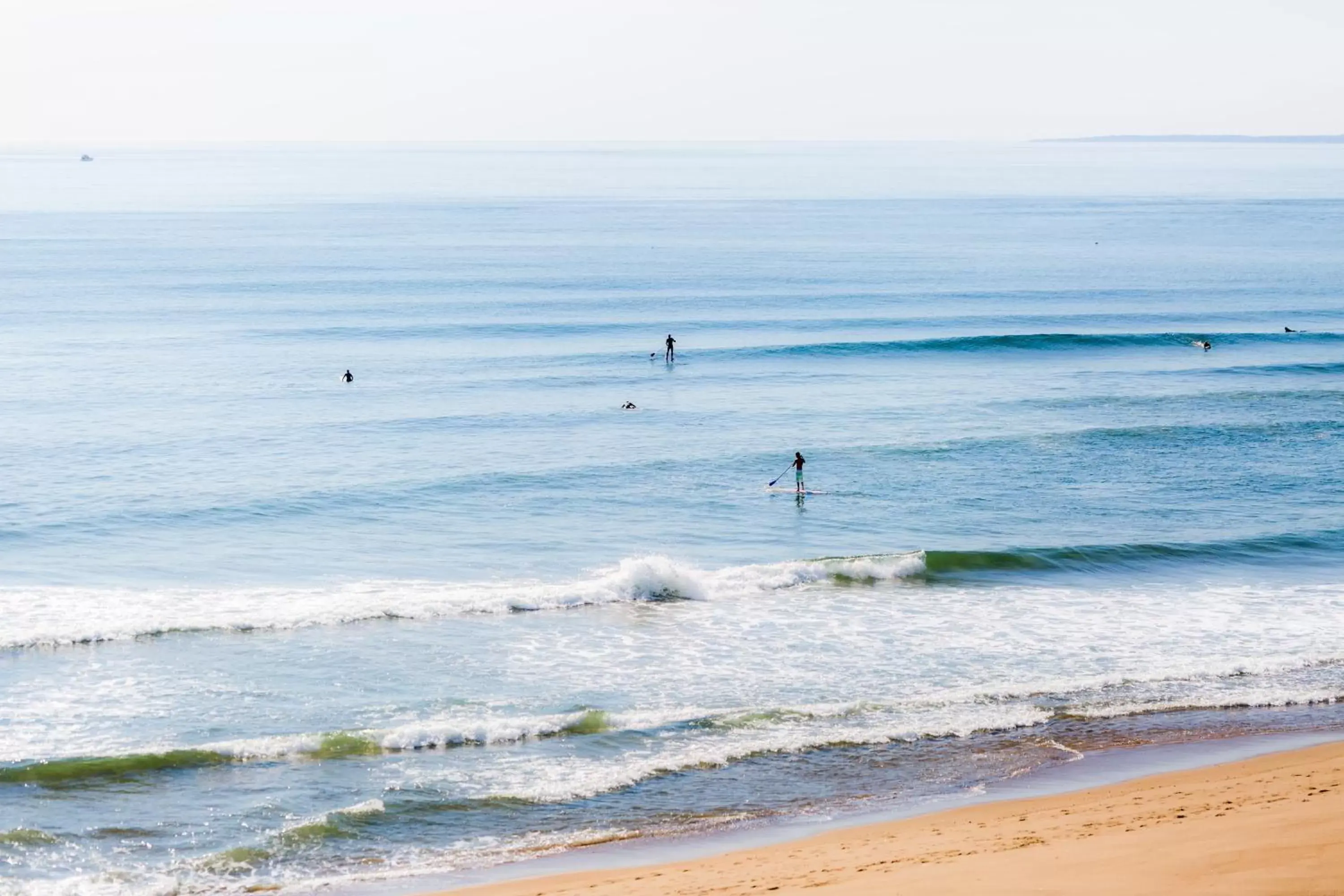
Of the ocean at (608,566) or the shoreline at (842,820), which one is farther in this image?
the ocean at (608,566)

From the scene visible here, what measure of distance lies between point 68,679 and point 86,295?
200 ft

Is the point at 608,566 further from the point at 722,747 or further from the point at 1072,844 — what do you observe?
the point at 1072,844

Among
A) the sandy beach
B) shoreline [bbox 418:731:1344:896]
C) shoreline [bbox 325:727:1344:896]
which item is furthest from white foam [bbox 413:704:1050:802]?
the sandy beach

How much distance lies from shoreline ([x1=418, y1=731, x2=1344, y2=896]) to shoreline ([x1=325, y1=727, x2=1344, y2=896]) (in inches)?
1.5

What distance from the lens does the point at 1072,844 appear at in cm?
1501

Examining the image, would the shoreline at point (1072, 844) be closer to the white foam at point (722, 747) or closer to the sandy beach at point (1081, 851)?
the sandy beach at point (1081, 851)

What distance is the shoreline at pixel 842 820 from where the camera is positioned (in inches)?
641

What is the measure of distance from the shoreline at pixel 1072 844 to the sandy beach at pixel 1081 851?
0.09ft

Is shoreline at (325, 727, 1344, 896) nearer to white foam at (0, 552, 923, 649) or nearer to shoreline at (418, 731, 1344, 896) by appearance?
shoreline at (418, 731, 1344, 896)

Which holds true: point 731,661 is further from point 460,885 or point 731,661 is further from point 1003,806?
point 460,885

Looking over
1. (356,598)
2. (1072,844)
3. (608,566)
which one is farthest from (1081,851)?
(356,598)

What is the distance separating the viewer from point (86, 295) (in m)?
78.8

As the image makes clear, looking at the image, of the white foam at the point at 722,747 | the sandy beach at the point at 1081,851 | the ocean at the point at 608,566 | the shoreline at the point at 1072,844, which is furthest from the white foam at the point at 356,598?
the sandy beach at the point at 1081,851

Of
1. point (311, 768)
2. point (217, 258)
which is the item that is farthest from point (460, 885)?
point (217, 258)
